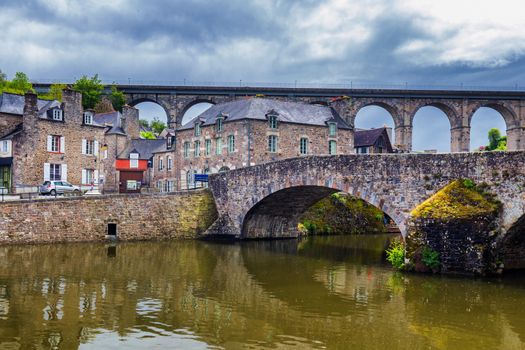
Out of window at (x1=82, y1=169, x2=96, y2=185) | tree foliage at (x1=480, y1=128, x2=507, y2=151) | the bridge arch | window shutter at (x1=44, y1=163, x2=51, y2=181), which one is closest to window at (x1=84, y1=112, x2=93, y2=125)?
window at (x1=82, y1=169, x2=96, y2=185)

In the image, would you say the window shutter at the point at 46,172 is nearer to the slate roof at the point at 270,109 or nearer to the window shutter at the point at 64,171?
the window shutter at the point at 64,171

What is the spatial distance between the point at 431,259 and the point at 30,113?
24729mm

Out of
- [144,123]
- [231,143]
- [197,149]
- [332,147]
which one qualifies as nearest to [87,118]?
[197,149]

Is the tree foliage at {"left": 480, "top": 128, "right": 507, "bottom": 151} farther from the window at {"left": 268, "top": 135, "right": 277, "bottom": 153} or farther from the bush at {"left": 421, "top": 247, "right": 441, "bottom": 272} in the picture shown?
the bush at {"left": 421, "top": 247, "right": 441, "bottom": 272}

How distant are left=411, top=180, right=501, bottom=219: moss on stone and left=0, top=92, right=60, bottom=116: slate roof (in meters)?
24.7

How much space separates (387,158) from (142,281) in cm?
896

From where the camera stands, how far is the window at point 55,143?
3084 cm

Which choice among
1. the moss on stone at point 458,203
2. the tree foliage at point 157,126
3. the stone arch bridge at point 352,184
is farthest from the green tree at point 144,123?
the moss on stone at point 458,203

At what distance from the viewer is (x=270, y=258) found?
1903cm

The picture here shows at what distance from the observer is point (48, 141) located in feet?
101

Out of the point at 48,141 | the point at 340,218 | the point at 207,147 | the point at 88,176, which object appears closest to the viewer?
the point at 340,218

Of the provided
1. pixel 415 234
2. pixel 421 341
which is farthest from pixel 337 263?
pixel 421 341

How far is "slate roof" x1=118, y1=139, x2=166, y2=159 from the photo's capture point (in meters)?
37.9

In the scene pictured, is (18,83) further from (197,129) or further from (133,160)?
(197,129)
